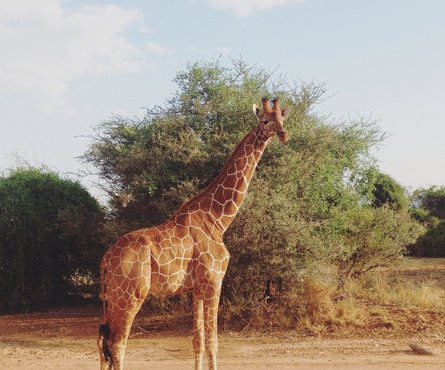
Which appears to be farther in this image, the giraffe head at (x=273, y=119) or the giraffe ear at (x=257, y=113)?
the giraffe ear at (x=257, y=113)

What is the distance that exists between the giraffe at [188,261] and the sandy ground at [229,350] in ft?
6.65

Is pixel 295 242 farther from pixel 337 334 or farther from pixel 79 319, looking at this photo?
pixel 79 319

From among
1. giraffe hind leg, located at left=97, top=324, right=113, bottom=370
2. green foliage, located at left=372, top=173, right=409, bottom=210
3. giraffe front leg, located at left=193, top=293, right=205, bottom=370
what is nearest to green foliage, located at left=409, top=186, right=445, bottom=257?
green foliage, located at left=372, top=173, right=409, bottom=210

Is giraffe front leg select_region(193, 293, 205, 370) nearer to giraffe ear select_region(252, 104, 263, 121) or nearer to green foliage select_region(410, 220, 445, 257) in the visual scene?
giraffe ear select_region(252, 104, 263, 121)

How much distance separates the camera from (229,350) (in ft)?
32.1

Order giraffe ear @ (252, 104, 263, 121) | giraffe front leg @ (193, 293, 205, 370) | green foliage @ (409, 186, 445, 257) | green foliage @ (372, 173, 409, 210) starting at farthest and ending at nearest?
green foliage @ (409, 186, 445, 257) < green foliage @ (372, 173, 409, 210) < giraffe ear @ (252, 104, 263, 121) < giraffe front leg @ (193, 293, 205, 370)

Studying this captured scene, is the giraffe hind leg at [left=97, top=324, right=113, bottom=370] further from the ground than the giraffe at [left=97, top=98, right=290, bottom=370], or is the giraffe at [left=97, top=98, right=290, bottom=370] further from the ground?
the giraffe at [left=97, top=98, right=290, bottom=370]

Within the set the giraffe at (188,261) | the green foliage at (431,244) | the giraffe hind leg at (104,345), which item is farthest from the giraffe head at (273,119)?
the green foliage at (431,244)

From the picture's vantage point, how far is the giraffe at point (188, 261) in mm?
6684

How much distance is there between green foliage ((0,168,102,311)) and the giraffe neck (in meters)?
6.90

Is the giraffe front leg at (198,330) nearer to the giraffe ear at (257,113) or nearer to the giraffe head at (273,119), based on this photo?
the giraffe head at (273,119)

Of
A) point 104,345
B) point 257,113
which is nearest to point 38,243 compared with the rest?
point 104,345

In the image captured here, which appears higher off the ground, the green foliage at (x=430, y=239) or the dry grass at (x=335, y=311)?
the green foliage at (x=430, y=239)

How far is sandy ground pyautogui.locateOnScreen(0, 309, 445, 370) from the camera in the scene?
8688 millimetres
